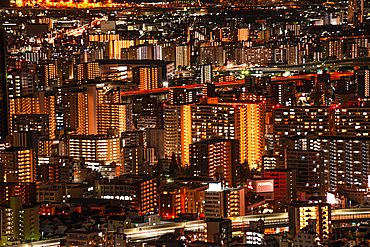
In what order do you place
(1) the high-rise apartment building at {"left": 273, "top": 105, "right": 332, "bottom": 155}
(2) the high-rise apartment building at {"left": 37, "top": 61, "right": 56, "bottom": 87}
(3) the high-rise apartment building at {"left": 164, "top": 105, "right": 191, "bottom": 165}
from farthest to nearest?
(2) the high-rise apartment building at {"left": 37, "top": 61, "right": 56, "bottom": 87} → (1) the high-rise apartment building at {"left": 273, "top": 105, "right": 332, "bottom": 155} → (3) the high-rise apartment building at {"left": 164, "top": 105, "right": 191, "bottom": 165}

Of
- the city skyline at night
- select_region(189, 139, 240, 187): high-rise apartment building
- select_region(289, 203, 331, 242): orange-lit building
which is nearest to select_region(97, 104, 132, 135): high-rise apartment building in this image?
the city skyline at night

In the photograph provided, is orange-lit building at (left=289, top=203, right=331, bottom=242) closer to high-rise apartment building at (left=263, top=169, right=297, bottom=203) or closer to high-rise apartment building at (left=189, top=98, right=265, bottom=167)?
high-rise apartment building at (left=263, top=169, right=297, bottom=203)

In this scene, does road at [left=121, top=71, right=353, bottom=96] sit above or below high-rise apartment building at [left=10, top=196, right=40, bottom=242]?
below

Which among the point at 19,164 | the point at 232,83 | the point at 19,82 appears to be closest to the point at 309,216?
the point at 19,164

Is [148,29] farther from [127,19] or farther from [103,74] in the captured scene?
[103,74]

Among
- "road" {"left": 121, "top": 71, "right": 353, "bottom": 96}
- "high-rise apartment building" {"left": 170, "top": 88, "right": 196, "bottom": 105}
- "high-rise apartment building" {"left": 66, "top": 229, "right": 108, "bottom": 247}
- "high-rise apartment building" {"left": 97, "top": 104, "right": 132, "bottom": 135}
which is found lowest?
"road" {"left": 121, "top": 71, "right": 353, "bottom": 96}

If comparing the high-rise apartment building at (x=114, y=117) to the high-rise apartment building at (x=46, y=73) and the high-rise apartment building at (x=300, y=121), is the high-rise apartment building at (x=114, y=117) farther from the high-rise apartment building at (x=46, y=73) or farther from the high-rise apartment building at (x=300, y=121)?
the high-rise apartment building at (x=46, y=73)

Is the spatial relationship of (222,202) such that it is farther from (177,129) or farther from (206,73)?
(206,73)

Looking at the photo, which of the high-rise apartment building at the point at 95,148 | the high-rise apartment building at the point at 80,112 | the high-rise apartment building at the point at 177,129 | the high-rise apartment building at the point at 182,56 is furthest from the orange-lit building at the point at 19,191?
A: the high-rise apartment building at the point at 182,56

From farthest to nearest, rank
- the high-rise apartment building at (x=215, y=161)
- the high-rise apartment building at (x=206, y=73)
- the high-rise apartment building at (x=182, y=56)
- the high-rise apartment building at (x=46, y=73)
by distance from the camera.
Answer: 1. the high-rise apartment building at (x=182, y=56)
2. the high-rise apartment building at (x=206, y=73)
3. the high-rise apartment building at (x=46, y=73)
4. the high-rise apartment building at (x=215, y=161)
